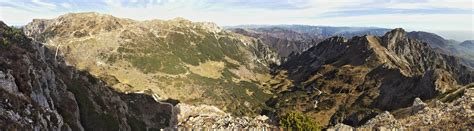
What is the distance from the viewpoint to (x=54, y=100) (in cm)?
10156

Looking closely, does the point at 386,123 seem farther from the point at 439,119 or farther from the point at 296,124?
the point at 296,124

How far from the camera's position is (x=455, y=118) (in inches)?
4500

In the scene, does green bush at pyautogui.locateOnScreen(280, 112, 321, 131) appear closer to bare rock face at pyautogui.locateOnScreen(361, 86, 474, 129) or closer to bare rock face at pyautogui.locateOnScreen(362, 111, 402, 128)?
bare rock face at pyautogui.locateOnScreen(362, 111, 402, 128)

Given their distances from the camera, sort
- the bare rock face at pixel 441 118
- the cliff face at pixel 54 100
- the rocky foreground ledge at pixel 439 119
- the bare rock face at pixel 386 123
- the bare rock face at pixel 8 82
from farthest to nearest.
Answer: the bare rock face at pixel 386 123
the bare rock face at pixel 441 118
the rocky foreground ledge at pixel 439 119
the bare rock face at pixel 8 82
the cliff face at pixel 54 100

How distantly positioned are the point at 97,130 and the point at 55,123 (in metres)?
36.9

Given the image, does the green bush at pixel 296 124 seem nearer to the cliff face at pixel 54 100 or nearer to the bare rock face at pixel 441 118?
the bare rock face at pixel 441 118

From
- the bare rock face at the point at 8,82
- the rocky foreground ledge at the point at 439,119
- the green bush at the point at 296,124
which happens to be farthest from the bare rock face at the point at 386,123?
the bare rock face at the point at 8,82

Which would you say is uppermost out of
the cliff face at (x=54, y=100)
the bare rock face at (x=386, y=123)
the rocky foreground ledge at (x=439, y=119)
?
the cliff face at (x=54, y=100)

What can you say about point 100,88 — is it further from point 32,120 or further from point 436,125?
point 436,125

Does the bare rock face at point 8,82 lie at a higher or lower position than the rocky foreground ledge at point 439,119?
higher

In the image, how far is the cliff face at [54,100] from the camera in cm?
6594

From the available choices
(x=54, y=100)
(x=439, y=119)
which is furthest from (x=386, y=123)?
(x=54, y=100)

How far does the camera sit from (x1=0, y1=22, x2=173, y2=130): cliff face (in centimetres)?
6594

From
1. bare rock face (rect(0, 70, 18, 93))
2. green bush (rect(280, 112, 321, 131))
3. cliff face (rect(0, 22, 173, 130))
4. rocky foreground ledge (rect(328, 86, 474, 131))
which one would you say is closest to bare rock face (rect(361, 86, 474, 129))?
rocky foreground ledge (rect(328, 86, 474, 131))
